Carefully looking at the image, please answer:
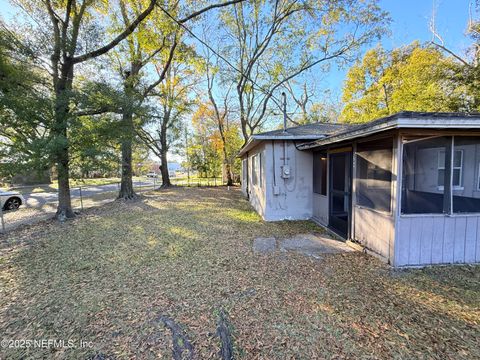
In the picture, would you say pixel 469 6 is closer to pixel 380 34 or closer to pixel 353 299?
pixel 380 34

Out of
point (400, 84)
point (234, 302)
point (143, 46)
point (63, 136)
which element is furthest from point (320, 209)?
point (400, 84)

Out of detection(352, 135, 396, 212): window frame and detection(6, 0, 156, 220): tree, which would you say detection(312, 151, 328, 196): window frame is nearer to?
detection(352, 135, 396, 212): window frame

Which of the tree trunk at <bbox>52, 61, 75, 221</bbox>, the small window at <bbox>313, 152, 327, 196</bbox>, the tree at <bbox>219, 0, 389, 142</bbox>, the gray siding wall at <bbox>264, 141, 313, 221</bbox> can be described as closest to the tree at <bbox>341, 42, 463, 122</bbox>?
the tree at <bbox>219, 0, 389, 142</bbox>

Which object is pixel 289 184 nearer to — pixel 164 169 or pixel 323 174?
pixel 323 174

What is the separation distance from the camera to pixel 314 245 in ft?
15.2

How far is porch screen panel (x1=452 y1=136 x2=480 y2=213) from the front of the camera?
3.50 meters

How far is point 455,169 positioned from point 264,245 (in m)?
3.69

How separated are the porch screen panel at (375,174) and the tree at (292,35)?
26.7 ft

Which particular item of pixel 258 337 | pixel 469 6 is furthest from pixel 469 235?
pixel 469 6

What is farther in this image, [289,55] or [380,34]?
[289,55]

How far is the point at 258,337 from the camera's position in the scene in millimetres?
2141

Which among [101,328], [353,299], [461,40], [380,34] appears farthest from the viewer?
[380,34]

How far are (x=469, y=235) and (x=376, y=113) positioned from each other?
13.3 metres

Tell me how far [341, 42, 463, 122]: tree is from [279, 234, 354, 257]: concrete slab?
10.6 metres
